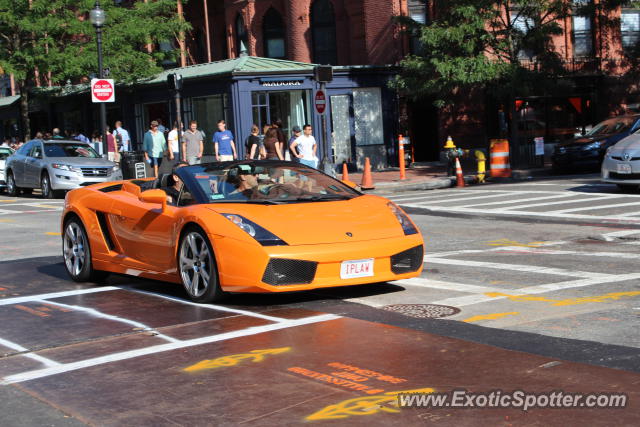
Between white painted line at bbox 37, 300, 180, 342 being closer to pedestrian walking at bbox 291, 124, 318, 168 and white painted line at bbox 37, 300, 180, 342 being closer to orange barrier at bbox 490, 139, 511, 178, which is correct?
pedestrian walking at bbox 291, 124, 318, 168

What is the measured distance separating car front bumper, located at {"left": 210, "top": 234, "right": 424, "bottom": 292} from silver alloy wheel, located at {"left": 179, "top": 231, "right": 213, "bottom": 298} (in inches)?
9.6

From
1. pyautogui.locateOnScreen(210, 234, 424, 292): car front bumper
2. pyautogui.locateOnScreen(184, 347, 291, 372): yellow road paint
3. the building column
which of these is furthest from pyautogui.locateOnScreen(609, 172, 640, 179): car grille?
the building column

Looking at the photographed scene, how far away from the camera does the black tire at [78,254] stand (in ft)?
33.5

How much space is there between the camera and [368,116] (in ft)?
115

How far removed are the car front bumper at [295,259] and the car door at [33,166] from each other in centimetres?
1969

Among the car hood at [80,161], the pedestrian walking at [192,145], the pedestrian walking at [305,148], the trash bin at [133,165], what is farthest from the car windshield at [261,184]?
the trash bin at [133,165]

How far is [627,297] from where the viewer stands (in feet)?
25.9

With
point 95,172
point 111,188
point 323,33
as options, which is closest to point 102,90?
point 95,172

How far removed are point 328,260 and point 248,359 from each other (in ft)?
6.38

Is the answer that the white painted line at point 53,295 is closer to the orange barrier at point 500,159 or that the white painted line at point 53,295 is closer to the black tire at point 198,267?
the black tire at point 198,267

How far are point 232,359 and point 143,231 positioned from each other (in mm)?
3469

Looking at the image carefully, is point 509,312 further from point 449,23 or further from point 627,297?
point 449,23

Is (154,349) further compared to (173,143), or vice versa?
(173,143)

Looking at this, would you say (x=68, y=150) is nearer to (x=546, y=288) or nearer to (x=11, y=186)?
(x=11, y=186)
